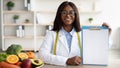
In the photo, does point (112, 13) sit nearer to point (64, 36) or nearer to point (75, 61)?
point (64, 36)

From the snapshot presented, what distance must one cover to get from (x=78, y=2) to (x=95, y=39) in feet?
13.7

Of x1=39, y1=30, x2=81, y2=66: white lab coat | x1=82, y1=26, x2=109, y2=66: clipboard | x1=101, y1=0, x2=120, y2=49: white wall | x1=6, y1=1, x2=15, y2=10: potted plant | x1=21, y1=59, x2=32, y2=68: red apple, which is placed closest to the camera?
x1=21, y1=59, x2=32, y2=68: red apple

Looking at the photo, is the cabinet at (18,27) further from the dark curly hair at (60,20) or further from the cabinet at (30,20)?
the dark curly hair at (60,20)

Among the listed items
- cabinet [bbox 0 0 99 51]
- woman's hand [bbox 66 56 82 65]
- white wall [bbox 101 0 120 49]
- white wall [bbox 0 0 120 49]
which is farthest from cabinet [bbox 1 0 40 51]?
woman's hand [bbox 66 56 82 65]

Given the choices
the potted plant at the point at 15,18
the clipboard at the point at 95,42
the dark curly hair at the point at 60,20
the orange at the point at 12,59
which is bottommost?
the orange at the point at 12,59

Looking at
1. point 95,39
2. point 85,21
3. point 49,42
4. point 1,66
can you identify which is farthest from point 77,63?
point 85,21

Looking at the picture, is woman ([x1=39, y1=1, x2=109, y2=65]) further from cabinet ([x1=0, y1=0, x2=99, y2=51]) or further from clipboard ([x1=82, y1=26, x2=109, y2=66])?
cabinet ([x1=0, y1=0, x2=99, y2=51])

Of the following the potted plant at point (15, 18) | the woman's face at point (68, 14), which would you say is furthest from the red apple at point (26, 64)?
the potted plant at point (15, 18)

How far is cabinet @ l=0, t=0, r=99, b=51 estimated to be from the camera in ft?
18.4

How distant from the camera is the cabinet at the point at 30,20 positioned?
5.61 meters

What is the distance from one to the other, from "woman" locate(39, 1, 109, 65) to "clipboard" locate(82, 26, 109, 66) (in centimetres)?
28

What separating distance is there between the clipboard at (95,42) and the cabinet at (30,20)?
3985 millimetres

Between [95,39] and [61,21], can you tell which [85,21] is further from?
[95,39]

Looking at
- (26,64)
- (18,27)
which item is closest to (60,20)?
(26,64)
